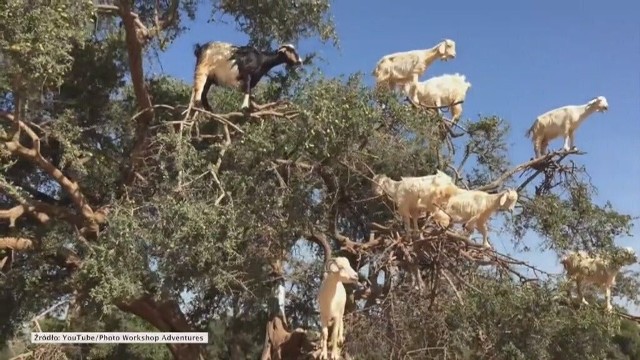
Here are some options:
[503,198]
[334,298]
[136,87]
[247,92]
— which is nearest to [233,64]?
[247,92]

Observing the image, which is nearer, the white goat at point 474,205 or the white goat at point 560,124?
the white goat at point 474,205

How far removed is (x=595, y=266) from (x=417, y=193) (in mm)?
2618

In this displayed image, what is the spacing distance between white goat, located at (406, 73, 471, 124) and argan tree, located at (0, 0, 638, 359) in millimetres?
385

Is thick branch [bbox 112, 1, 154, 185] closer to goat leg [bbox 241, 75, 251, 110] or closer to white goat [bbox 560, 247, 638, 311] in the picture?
goat leg [bbox 241, 75, 251, 110]

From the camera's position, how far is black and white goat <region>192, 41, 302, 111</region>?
8.18 m

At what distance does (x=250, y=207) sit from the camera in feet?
24.1

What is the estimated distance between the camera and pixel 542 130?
912cm

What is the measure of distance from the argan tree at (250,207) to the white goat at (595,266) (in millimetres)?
202

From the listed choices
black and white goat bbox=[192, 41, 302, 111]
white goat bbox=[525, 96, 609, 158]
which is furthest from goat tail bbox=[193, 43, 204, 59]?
white goat bbox=[525, 96, 609, 158]

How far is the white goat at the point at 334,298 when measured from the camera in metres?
6.24

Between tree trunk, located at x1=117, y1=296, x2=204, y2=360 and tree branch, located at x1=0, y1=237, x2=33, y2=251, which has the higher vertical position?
tree branch, located at x1=0, y1=237, x2=33, y2=251

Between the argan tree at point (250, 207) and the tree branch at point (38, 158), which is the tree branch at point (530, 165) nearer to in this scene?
the argan tree at point (250, 207)

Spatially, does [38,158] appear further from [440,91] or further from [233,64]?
[440,91]

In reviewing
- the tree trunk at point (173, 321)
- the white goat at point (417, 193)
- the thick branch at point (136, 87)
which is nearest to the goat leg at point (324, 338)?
the white goat at point (417, 193)
